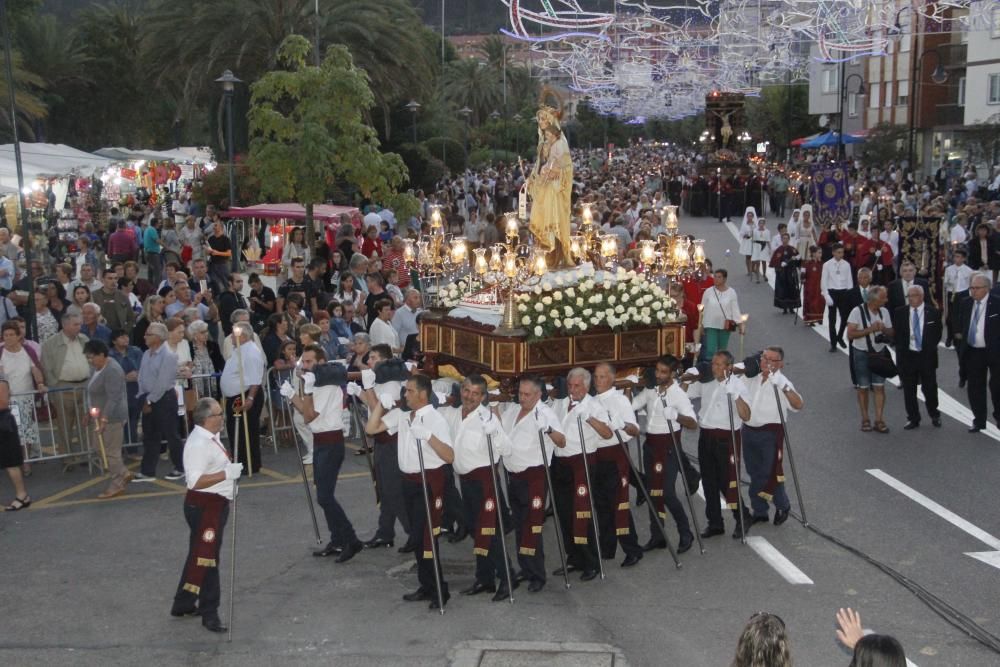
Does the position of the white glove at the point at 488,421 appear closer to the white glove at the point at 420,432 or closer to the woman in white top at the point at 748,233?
the white glove at the point at 420,432

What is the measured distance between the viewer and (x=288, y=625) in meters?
8.46

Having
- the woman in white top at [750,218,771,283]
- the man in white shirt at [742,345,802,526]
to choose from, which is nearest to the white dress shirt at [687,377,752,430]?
the man in white shirt at [742,345,802,526]

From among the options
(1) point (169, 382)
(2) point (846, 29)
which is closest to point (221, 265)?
(1) point (169, 382)

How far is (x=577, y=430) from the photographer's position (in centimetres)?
944

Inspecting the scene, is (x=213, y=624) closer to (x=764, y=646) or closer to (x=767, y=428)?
(x=764, y=646)

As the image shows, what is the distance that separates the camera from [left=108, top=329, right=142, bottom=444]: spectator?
12.7 meters

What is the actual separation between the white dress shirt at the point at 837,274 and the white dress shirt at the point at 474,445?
35.2ft

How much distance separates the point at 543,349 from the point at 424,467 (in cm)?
201

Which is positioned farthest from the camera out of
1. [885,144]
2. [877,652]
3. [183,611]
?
[885,144]

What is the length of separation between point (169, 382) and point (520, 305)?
400 cm

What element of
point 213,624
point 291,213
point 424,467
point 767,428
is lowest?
point 213,624

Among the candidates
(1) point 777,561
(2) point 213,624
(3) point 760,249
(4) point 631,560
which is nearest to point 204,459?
(2) point 213,624

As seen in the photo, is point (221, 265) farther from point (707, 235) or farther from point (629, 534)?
point (707, 235)

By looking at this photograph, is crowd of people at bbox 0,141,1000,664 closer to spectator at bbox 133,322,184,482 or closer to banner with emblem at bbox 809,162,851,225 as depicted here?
spectator at bbox 133,322,184,482
